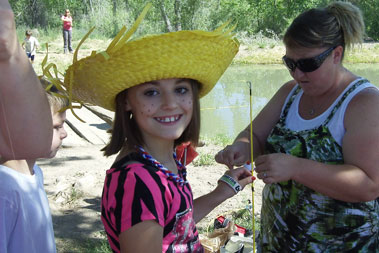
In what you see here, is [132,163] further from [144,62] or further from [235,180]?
[235,180]

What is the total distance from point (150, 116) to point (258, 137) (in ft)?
2.67

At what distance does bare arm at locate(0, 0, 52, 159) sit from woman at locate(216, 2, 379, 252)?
1091mm

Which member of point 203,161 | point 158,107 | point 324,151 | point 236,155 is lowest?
point 203,161

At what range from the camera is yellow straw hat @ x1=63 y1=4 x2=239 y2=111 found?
161 centimetres

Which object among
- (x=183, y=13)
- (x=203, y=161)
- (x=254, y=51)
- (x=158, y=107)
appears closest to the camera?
(x=158, y=107)

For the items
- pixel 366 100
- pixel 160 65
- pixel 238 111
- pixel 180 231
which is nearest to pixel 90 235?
pixel 180 231

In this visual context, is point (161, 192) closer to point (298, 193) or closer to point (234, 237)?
point (298, 193)

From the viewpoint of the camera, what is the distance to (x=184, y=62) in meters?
1.72

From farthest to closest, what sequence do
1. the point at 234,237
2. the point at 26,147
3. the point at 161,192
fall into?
the point at 234,237 → the point at 161,192 → the point at 26,147

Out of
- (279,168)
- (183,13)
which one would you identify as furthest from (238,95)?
(183,13)

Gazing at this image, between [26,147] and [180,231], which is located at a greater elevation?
[26,147]

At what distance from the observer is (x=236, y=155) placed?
89.7 inches

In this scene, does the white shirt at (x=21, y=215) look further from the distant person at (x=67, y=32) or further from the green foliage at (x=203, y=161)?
the distant person at (x=67, y=32)

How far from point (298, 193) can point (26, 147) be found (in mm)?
1349
